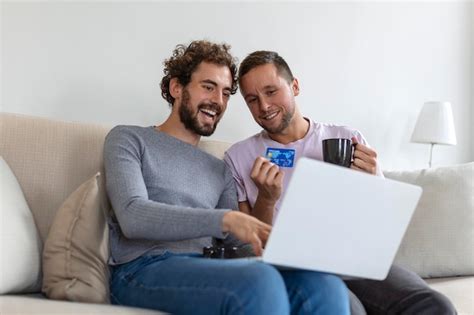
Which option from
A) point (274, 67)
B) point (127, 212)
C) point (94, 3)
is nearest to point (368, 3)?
point (274, 67)

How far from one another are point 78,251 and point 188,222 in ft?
1.08

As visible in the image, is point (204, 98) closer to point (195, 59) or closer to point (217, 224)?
point (195, 59)

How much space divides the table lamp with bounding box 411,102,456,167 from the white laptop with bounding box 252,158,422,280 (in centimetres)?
167

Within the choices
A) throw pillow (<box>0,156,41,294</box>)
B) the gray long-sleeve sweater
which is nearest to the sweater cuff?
the gray long-sleeve sweater

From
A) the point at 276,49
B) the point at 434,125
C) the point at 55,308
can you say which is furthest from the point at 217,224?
the point at 434,125

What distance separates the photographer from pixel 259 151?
2.05m

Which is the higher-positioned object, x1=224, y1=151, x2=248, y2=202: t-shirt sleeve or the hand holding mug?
the hand holding mug

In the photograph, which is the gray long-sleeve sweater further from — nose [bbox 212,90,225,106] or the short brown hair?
the short brown hair

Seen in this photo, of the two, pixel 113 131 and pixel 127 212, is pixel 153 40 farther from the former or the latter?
pixel 127 212

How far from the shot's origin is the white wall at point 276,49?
2.16 meters

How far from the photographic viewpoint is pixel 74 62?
2209 mm

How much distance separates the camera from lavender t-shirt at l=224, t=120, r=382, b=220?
200 centimetres

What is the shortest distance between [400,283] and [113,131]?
0.88 m

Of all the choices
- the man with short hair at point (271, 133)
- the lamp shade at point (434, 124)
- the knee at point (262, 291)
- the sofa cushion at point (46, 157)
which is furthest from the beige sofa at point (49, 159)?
the lamp shade at point (434, 124)
